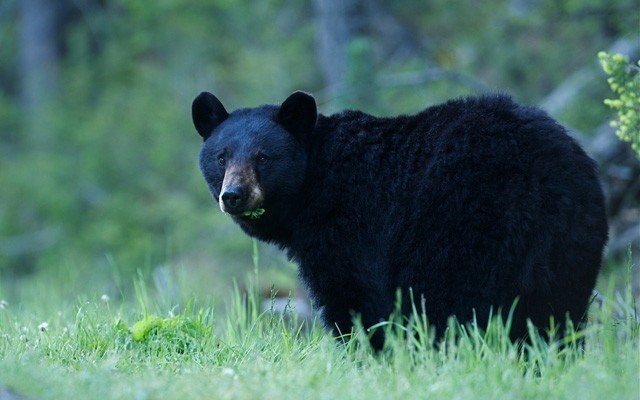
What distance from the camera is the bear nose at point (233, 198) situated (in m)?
5.30

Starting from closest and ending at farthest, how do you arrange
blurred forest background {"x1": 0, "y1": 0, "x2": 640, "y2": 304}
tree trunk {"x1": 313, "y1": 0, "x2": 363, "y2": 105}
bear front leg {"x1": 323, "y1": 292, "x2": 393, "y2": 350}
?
bear front leg {"x1": 323, "y1": 292, "x2": 393, "y2": 350} < blurred forest background {"x1": 0, "y1": 0, "x2": 640, "y2": 304} < tree trunk {"x1": 313, "y1": 0, "x2": 363, "y2": 105}

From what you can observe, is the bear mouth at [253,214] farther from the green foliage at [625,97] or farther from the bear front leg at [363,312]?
the green foliage at [625,97]

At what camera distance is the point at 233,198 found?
17.5 ft

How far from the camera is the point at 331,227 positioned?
530 centimetres

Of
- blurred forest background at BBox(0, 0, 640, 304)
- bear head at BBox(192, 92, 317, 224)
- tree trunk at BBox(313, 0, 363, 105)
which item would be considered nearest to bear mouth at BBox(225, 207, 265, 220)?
bear head at BBox(192, 92, 317, 224)

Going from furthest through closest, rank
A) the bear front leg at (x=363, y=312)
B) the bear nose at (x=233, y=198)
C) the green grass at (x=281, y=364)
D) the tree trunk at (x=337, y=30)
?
the tree trunk at (x=337, y=30)
the bear nose at (x=233, y=198)
the bear front leg at (x=363, y=312)
the green grass at (x=281, y=364)

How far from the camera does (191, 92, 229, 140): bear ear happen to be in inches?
234

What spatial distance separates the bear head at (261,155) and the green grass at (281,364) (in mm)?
762

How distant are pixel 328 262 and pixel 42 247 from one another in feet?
52.3

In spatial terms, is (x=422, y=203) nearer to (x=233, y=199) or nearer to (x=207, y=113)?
(x=233, y=199)

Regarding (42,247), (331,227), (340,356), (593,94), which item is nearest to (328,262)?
(331,227)

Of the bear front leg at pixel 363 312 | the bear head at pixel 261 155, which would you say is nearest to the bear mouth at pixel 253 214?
the bear head at pixel 261 155

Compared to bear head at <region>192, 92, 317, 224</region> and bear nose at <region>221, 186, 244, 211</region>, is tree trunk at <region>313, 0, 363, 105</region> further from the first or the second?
bear nose at <region>221, 186, 244, 211</region>

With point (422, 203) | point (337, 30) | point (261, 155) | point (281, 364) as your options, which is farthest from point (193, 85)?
point (281, 364)
